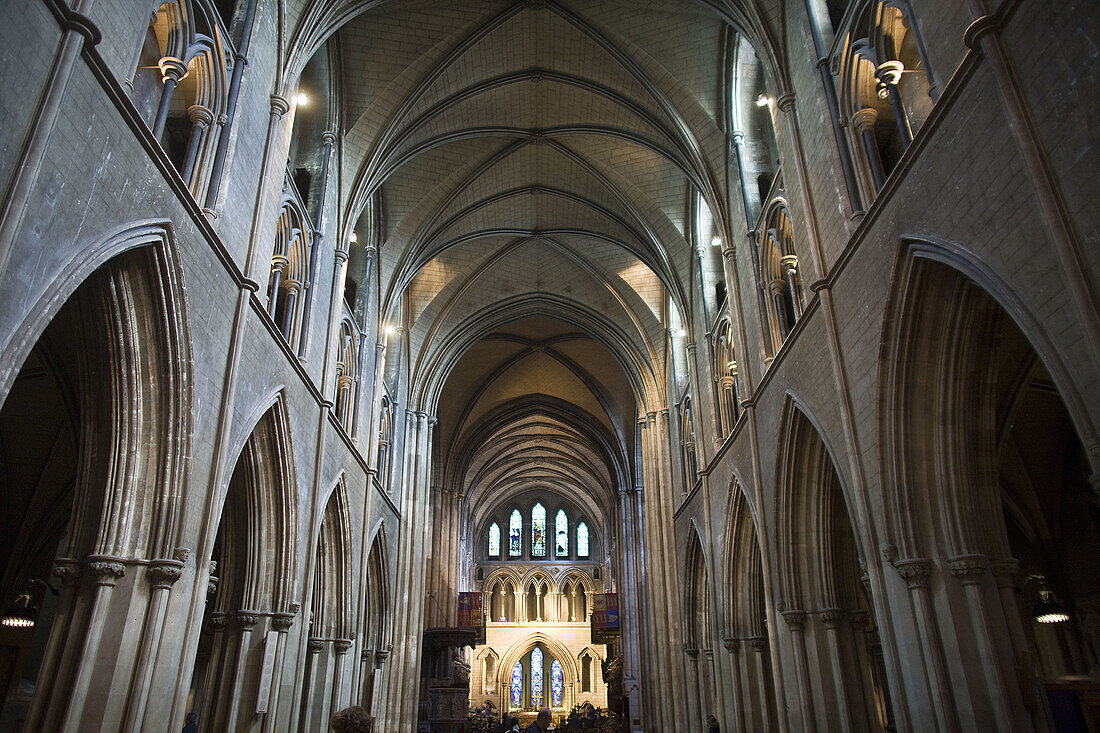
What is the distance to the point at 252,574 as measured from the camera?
10641mm

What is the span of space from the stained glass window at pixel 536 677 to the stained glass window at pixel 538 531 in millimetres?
5575

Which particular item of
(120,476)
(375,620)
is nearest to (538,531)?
(375,620)

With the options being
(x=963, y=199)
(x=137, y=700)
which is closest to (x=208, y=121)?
(x=137, y=700)

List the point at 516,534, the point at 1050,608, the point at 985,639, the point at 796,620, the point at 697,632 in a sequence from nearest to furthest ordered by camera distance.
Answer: the point at 985,639 < the point at 796,620 < the point at 1050,608 < the point at 697,632 < the point at 516,534

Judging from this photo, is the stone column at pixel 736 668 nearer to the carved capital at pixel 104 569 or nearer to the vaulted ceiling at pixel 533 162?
the vaulted ceiling at pixel 533 162

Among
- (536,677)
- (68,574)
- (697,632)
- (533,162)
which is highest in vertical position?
(533,162)

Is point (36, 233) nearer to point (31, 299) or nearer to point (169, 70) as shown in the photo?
point (31, 299)

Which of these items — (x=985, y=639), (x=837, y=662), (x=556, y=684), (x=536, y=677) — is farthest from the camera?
(x=536, y=677)

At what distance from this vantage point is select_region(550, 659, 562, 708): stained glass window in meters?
43.8

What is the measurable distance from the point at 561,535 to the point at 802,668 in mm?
37856

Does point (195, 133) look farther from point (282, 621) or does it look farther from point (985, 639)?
point (985, 639)

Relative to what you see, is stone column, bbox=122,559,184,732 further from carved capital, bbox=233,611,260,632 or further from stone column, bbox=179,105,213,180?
stone column, bbox=179,105,213,180

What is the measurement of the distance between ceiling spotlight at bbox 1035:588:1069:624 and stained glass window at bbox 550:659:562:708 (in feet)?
115

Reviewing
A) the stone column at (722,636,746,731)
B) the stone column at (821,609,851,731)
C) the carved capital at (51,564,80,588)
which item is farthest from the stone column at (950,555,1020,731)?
the stone column at (722,636,746,731)
